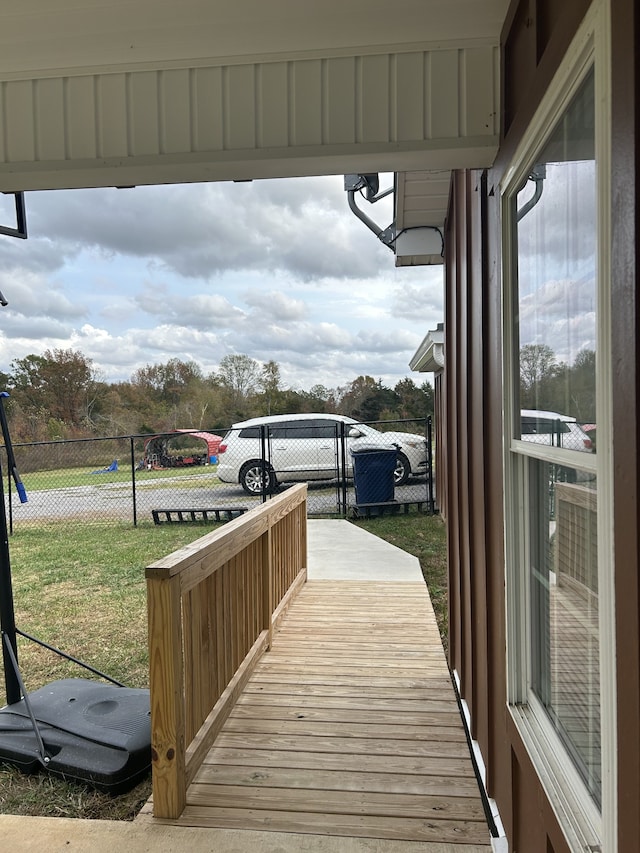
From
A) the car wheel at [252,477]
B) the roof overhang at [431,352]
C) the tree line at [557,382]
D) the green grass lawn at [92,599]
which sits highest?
the roof overhang at [431,352]

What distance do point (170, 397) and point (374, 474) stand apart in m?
18.4

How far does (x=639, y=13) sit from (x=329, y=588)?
4586 millimetres

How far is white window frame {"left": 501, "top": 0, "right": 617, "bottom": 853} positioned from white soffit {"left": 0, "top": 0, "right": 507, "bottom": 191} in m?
0.36

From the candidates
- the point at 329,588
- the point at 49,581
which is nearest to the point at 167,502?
the point at 49,581

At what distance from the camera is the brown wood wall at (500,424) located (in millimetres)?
820

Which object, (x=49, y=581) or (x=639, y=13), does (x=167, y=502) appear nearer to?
(x=49, y=581)

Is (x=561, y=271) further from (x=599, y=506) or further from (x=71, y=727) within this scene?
(x=71, y=727)

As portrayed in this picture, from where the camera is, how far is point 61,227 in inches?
1550

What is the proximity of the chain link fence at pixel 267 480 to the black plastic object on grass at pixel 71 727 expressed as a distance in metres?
5.45

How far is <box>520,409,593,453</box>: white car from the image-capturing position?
1.12m

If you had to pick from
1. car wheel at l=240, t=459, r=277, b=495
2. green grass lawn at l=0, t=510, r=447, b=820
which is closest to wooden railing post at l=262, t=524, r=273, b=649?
green grass lawn at l=0, t=510, r=447, b=820

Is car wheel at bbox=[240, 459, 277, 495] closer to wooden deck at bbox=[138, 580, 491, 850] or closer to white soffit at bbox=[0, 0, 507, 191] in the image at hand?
wooden deck at bbox=[138, 580, 491, 850]

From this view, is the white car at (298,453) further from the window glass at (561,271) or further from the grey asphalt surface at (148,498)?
the window glass at (561,271)

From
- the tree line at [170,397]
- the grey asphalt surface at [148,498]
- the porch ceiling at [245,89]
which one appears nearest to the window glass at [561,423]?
the porch ceiling at [245,89]
